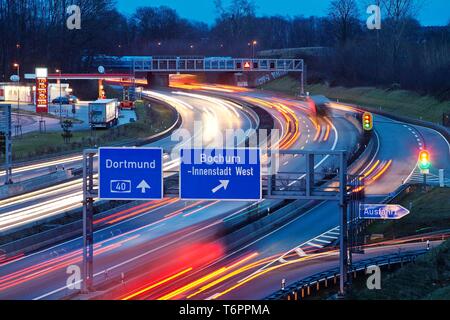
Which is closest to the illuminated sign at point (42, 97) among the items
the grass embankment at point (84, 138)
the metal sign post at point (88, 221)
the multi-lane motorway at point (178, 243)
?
the grass embankment at point (84, 138)

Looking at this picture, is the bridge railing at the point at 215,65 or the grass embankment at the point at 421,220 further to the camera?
the bridge railing at the point at 215,65

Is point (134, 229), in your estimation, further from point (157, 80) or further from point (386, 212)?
point (157, 80)

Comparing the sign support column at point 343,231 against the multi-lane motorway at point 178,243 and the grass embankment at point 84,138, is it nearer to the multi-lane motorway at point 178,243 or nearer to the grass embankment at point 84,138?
the multi-lane motorway at point 178,243

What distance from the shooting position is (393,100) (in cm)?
6047

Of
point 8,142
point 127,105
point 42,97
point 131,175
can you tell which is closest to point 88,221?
point 131,175

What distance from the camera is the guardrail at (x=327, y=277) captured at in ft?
47.7

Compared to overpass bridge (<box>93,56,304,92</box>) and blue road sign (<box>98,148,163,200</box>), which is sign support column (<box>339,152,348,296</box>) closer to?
blue road sign (<box>98,148,163,200</box>)

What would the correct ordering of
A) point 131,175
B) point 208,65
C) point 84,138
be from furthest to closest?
point 208,65 → point 84,138 → point 131,175

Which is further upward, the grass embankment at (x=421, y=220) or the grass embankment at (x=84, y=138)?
the grass embankment at (x=84, y=138)

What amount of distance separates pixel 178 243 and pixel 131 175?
20.0 ft

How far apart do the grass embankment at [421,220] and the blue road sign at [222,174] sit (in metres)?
7.81

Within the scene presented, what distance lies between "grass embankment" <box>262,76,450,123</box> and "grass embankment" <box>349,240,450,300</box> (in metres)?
40.0

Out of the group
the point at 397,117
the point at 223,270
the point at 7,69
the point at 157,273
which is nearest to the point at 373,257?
the point at 223,270

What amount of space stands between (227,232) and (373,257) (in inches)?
236
